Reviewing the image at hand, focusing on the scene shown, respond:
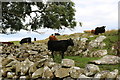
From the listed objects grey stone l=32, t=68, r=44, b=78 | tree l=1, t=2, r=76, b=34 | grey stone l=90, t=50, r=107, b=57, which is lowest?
grey stone l=32, t=68, r=44, b=78

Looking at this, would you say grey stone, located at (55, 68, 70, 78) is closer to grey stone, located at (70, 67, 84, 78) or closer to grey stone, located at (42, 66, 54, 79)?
grey stone, located at (70, 67, 84, 78)

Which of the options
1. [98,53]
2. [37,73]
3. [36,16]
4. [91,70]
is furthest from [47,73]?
[36,16]

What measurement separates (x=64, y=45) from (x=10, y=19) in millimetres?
8872

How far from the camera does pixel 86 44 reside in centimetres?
2062

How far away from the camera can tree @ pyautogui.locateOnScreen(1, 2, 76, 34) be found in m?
20.2

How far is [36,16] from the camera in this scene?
866 inches

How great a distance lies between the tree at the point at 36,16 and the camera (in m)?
20.2

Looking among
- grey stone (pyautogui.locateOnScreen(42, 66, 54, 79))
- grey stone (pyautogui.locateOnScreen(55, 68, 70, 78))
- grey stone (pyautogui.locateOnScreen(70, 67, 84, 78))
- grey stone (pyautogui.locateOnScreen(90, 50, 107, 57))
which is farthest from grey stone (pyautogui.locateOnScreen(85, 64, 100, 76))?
grey stone (pyautogui.locateOnScreen(90, 50, 107, 57))

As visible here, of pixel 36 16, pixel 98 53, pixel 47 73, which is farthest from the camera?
pixel 36 16

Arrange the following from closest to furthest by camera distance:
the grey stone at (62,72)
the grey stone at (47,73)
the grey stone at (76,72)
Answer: the grey stone at (76,72) → the grey stone at (62,72) → the grey stone at (47,73)

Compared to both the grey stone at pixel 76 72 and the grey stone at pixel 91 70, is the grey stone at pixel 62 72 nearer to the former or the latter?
the grey stone at pixel 76 72

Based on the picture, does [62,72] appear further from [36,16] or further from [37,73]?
[36,16]

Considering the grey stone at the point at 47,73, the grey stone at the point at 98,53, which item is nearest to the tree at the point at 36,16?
the grey stone at the point at 98,53

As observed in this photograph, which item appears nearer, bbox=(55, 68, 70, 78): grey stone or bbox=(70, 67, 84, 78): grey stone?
bbox=(70, 67, 84, 78): grey stone
